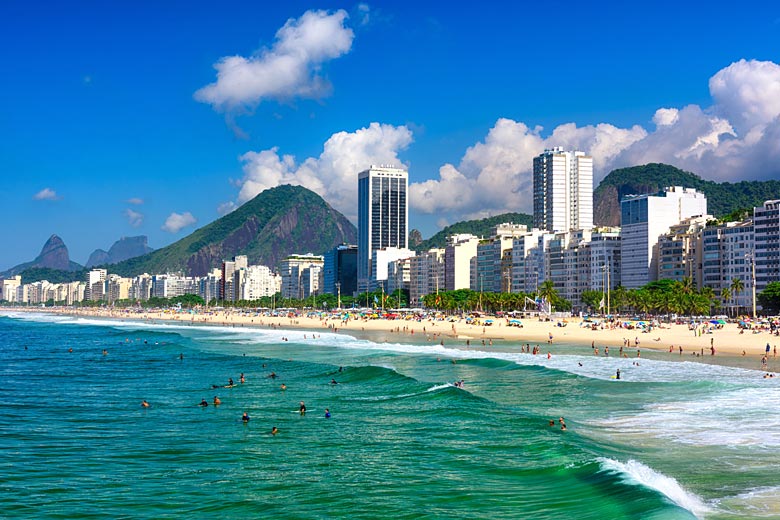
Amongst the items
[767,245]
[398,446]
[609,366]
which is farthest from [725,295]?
[398,446]

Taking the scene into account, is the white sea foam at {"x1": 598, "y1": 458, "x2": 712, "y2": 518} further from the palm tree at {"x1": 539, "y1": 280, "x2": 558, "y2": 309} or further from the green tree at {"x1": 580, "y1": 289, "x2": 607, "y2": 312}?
the palm tree at {"x1": 539, "y1": 280, "x2": 558, "y2": 309}

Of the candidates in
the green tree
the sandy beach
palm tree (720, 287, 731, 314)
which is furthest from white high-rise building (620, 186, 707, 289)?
the sandy beach

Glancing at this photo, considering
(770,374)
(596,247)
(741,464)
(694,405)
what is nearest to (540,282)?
(596,247)

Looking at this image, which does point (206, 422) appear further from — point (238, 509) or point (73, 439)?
point (238, 509)

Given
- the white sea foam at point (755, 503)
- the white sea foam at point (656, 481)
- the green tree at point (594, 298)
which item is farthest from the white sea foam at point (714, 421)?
the green tree at point (594, 298)

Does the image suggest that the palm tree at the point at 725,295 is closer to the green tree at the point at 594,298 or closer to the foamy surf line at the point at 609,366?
the green tree at the point at 594,298

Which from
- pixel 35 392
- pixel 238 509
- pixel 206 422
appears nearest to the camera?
pixel 238 509

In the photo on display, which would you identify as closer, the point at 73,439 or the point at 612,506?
the point at 612,506

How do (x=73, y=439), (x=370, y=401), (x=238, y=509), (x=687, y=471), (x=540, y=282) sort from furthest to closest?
(x=540, y=282)
(x=370, y=401)
(x=73, y=439)
(x=687, y=471)
(x=238, y=509)
